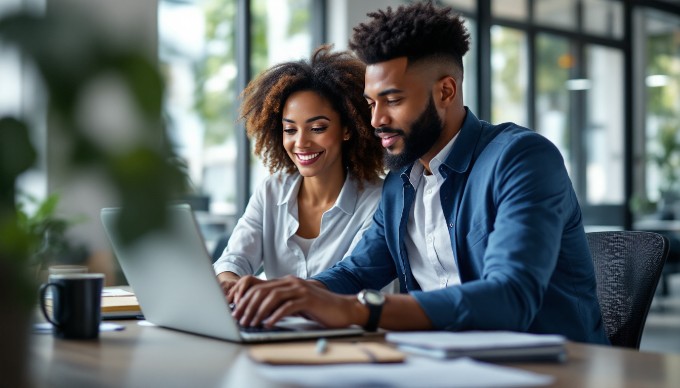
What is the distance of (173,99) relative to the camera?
33cm

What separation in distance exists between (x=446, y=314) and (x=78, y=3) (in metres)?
1.05

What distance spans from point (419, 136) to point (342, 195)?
55 cm

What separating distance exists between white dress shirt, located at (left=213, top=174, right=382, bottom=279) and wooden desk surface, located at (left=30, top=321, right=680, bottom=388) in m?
1.00

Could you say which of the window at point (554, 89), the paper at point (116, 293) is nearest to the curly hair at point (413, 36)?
the paper at point (116, 293)

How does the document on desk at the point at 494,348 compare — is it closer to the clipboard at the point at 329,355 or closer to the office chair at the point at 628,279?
the clipboard at the point at 329,355

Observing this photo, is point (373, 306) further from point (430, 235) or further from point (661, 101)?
point (661, 101)

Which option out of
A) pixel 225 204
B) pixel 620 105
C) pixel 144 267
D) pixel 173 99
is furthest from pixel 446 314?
pixel 620 105

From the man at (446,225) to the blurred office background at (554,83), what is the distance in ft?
2.02

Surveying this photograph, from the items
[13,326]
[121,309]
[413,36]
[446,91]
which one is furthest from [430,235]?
[13,326]

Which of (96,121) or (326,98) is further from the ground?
(326,98)

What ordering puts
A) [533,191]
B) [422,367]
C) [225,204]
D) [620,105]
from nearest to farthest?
[422,367] → [533,191] → [225,204] → [620,105]

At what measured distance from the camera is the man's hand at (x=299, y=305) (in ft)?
4.24

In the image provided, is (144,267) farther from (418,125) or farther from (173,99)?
(173,99)

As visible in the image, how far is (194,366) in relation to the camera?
1047mm
